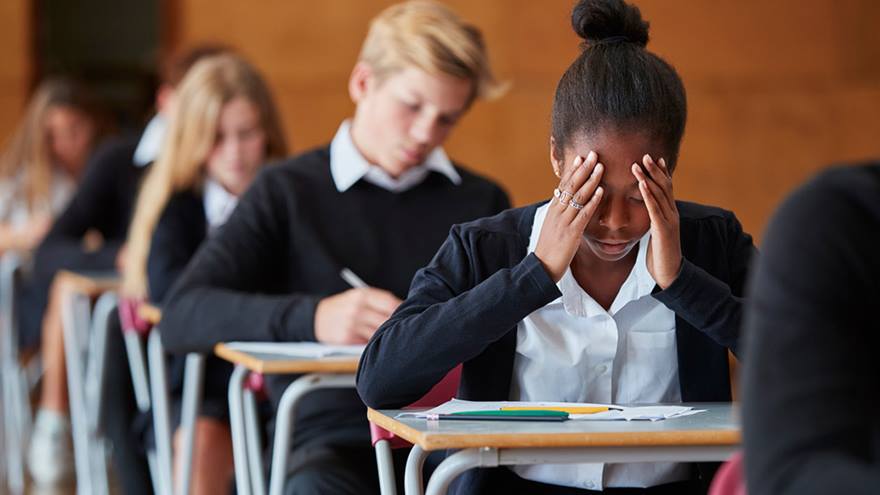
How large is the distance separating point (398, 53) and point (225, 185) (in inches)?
34.1

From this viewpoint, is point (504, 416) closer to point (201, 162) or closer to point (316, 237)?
point (316, 237)

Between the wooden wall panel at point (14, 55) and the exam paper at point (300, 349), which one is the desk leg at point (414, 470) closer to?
the exam paper at point (300, 349)

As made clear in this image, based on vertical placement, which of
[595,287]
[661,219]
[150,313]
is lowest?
[150,313]

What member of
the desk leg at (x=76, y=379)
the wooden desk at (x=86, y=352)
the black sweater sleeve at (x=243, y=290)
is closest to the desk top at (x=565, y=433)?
the black sweater sleeve at (x=243, y=290)

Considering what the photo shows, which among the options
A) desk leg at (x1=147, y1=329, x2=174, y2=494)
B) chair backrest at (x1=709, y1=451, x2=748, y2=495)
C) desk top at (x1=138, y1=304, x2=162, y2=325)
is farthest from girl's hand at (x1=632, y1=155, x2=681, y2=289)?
desk leg at (x1=147, y1=329, x2=174, y2=494)

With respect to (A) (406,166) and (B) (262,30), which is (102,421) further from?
(B) (262,30)

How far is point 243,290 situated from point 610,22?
108cm

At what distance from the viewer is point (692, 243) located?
66.6 inches

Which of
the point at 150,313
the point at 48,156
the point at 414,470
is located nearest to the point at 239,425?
the point at 150,313

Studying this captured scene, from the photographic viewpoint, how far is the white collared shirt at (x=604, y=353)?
1.62 metres

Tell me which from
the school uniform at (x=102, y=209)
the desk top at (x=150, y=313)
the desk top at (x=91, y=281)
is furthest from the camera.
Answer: the school uniform at (x=102, y=209)

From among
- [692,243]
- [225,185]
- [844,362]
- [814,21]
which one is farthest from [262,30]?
[844,362]

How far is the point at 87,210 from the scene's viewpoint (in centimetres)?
433

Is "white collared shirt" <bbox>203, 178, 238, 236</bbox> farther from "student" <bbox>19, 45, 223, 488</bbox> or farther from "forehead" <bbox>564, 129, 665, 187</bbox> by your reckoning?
"forehead" <bbox>564, 129, 665, 187</bbox>
